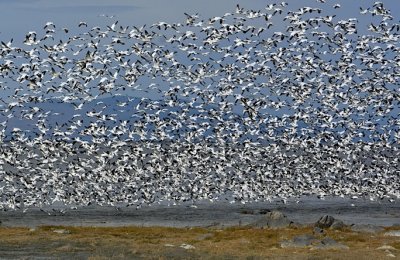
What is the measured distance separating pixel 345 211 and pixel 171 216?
910 inches

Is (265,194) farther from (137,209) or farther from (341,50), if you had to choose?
(341,50)

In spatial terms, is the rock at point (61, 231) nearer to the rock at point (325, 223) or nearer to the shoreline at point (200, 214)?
the shoreline at point (200, 214)

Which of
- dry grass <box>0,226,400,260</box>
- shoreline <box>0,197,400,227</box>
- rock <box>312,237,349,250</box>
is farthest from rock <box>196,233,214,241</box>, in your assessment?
shoreline <box>0,197,400,227</box>

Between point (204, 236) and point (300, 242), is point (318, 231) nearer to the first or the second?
point (204, 236)

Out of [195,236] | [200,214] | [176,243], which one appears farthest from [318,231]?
[200,214]

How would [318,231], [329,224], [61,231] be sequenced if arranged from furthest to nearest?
[329,224]
[61,231]
[318,231]

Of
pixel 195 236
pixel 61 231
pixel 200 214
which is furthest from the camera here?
pixel 200 214

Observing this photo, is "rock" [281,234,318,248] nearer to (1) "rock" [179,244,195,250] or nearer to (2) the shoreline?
(1) "rock" [179,244,195,250]

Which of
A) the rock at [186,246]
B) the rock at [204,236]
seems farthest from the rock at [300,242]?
the rock at [204,236]

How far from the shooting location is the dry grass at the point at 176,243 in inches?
1981

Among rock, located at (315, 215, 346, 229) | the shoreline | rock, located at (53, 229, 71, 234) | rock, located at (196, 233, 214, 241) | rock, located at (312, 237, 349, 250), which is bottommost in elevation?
rock, located at (312, 237, 349, 250)

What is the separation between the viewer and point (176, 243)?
59.2 metres

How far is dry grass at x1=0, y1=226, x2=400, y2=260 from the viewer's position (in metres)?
50.3

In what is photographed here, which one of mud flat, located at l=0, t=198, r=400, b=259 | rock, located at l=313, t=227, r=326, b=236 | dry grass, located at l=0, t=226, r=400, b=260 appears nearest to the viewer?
dry grass, located at l=0, t=226, r=400, b=260
